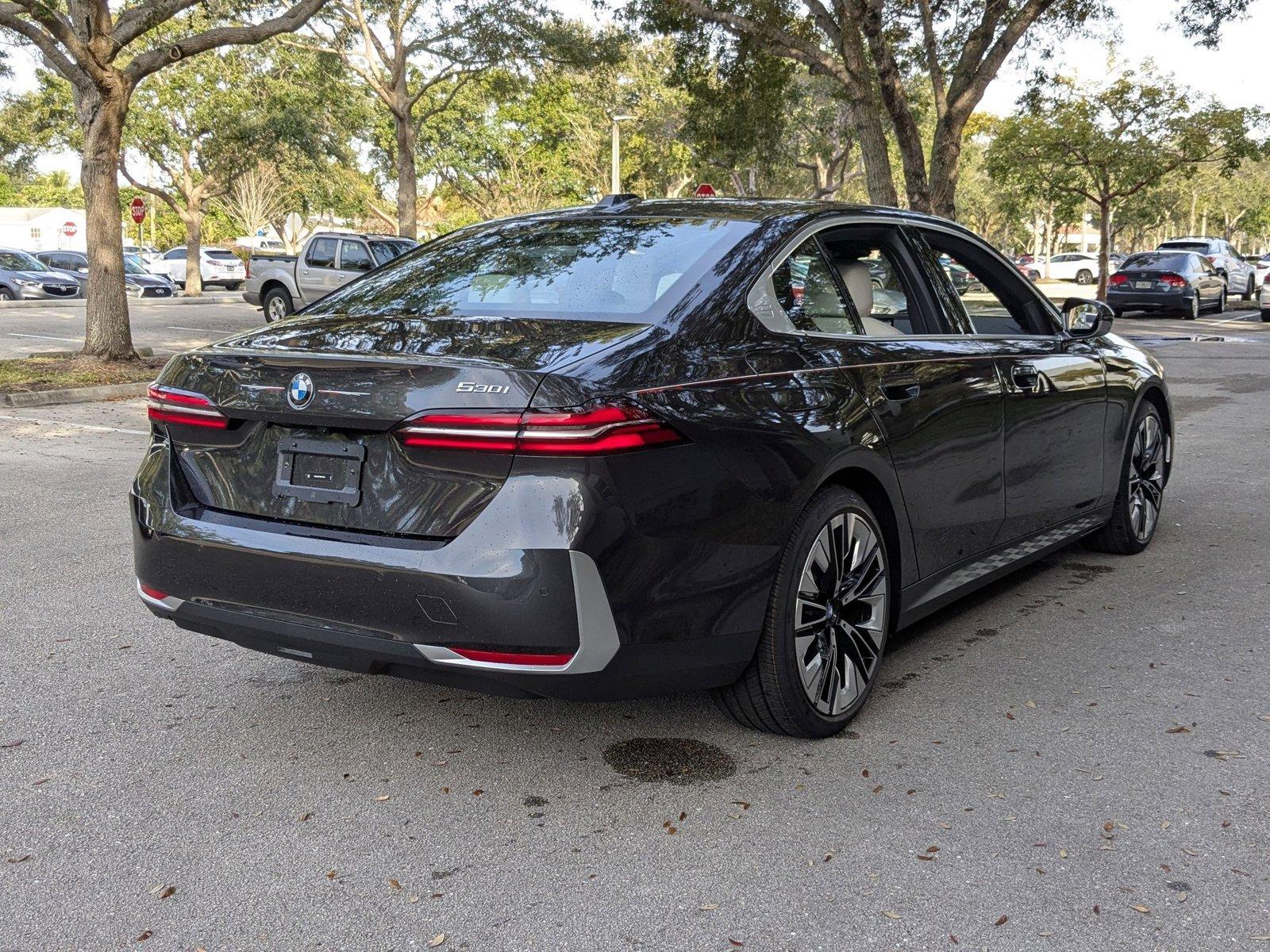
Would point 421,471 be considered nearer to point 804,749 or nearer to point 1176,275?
point 804,749

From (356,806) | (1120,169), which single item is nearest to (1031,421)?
(356,806)

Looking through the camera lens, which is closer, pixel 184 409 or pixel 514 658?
pixel 514 658

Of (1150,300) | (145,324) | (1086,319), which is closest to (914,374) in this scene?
(1086,319)

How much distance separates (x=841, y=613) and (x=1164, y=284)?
2748 cm

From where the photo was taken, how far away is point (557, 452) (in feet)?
9.98

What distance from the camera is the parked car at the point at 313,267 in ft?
72.8

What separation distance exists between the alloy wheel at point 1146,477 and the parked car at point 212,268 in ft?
143

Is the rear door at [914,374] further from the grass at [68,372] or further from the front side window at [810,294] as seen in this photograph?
the grass at [68,372]

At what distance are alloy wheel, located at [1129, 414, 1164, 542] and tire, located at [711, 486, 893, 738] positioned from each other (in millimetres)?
2572

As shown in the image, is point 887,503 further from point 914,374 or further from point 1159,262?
point 1159,262

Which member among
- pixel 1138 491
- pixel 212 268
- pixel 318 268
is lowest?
pixel 1138 491

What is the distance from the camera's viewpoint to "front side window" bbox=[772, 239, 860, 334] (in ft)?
12.8

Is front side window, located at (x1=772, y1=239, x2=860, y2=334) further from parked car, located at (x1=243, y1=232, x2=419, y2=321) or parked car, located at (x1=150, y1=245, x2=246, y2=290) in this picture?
→ parked car, located at (x1=150, y1=245, x2=246, y2=290)

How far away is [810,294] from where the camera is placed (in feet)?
13.3
